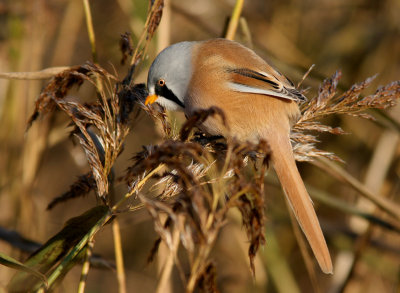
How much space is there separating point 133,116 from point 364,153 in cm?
278

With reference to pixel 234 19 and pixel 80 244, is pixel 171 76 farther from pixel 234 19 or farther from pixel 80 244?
pixel 80 244

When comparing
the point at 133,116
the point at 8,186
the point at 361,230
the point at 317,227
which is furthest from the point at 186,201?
the point at 361,230

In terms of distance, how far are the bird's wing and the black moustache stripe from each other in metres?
0.28

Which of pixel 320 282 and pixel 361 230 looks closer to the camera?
pixel 361 230

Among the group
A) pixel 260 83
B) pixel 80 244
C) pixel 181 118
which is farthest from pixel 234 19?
pixel 181 118

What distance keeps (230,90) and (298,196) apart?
605 mm

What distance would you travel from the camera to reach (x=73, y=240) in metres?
1.38

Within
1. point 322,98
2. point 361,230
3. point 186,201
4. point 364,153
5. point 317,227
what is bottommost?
point 361,230

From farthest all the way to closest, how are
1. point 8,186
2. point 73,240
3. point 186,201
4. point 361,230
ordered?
1. point 361,230
2. point 8,186
3. point 73,240
4. point 186,201

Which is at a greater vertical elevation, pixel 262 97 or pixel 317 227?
pixel 262 97

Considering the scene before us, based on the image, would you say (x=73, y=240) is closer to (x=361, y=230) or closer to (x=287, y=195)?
(x=287, y=195)

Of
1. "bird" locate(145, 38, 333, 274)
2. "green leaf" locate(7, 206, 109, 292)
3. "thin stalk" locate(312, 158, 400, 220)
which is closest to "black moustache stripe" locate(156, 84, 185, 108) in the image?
"bird" locate(145, 38, 333, 274)

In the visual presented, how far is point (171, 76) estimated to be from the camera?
2.12 meters

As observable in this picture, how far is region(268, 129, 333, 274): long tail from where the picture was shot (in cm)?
160
